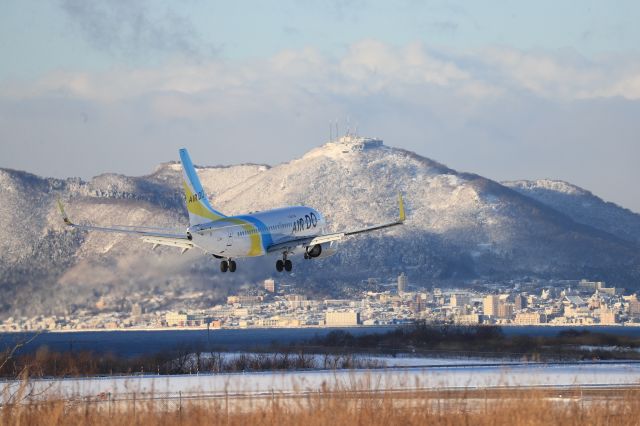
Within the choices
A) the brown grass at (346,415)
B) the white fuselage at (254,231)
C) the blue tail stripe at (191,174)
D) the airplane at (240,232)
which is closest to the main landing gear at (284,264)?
the airplane at (240,232)

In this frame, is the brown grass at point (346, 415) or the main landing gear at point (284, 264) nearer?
the brown grass at point (346, 415)

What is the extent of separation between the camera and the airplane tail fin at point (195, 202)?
80.0 meters

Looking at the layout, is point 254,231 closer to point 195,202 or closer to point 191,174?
point 195,202

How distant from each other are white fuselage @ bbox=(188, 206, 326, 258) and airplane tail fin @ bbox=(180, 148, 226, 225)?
150 cm

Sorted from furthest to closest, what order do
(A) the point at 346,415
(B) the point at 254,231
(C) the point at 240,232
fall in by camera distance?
1. (B) the point at 254,231
2. (C) the point at 240,232
3. (A) the point at 346,415

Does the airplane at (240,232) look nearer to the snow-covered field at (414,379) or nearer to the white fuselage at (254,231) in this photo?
the white fuselage at (254,231)

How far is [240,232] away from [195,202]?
14.0ft

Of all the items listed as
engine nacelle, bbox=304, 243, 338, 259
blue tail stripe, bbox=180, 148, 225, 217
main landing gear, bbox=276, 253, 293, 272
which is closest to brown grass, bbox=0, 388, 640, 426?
blue tail stripe, bbox=180, 148, 225, 217

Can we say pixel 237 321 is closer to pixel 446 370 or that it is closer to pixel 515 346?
pixel 515 346

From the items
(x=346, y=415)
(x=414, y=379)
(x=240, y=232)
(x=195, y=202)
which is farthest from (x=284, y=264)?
(x=346, y=415)

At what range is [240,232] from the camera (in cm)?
7894

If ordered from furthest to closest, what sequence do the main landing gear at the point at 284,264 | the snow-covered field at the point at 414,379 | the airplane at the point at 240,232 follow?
the main landing gear at the point at 284,264 < the snow-covered field at the point at 414,379 < the airplane at the point at 240,232

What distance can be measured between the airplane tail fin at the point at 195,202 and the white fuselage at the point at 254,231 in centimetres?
150

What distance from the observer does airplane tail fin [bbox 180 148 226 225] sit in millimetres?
80000
